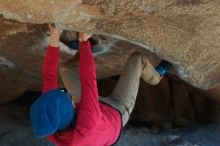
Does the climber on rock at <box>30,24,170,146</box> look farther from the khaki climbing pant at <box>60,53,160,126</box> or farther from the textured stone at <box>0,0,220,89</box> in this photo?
the textured stone at <box>0,0,220,89</box>

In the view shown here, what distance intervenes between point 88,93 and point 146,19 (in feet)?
1.53

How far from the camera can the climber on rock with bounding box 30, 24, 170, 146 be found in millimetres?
1962

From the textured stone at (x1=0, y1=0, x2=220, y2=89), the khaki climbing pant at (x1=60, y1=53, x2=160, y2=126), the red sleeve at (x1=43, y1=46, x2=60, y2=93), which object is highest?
the textured stone at (x1=0, y1=0, x2=220, y2=89)

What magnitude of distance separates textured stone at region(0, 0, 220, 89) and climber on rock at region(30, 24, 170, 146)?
180mm

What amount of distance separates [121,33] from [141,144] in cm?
191

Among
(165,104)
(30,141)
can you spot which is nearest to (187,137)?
(165,104)

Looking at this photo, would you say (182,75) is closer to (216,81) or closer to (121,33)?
(216,81)

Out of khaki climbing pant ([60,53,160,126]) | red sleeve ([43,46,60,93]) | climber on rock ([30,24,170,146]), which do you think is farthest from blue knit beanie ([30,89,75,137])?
khaki climbing pant ([60,53,160,126])

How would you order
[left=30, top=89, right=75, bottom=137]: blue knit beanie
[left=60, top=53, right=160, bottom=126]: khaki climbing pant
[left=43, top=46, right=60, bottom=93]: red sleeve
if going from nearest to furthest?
[left=30, top=89, right=75, bottom=137]: blue knit beanie → [left=43, top=46, right=60, bottom=93]: red sleeve → [left=60, top=53, right=160, bottom=126]: khaki climbing pant

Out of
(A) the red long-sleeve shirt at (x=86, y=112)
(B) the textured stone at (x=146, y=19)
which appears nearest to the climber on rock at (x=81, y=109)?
(A) the red long-sleeve shirt at (x=86, y=112)

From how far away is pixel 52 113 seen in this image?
6.33 feet

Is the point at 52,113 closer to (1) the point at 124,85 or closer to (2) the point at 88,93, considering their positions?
(2) the point at 88,93

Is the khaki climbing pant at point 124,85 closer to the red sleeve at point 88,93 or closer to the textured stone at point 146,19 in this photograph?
the textured stone at point 146,19

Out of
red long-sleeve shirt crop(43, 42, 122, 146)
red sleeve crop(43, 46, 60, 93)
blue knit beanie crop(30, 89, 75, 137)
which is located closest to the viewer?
blue knit beanie crop(30, 89, 75, 137)
